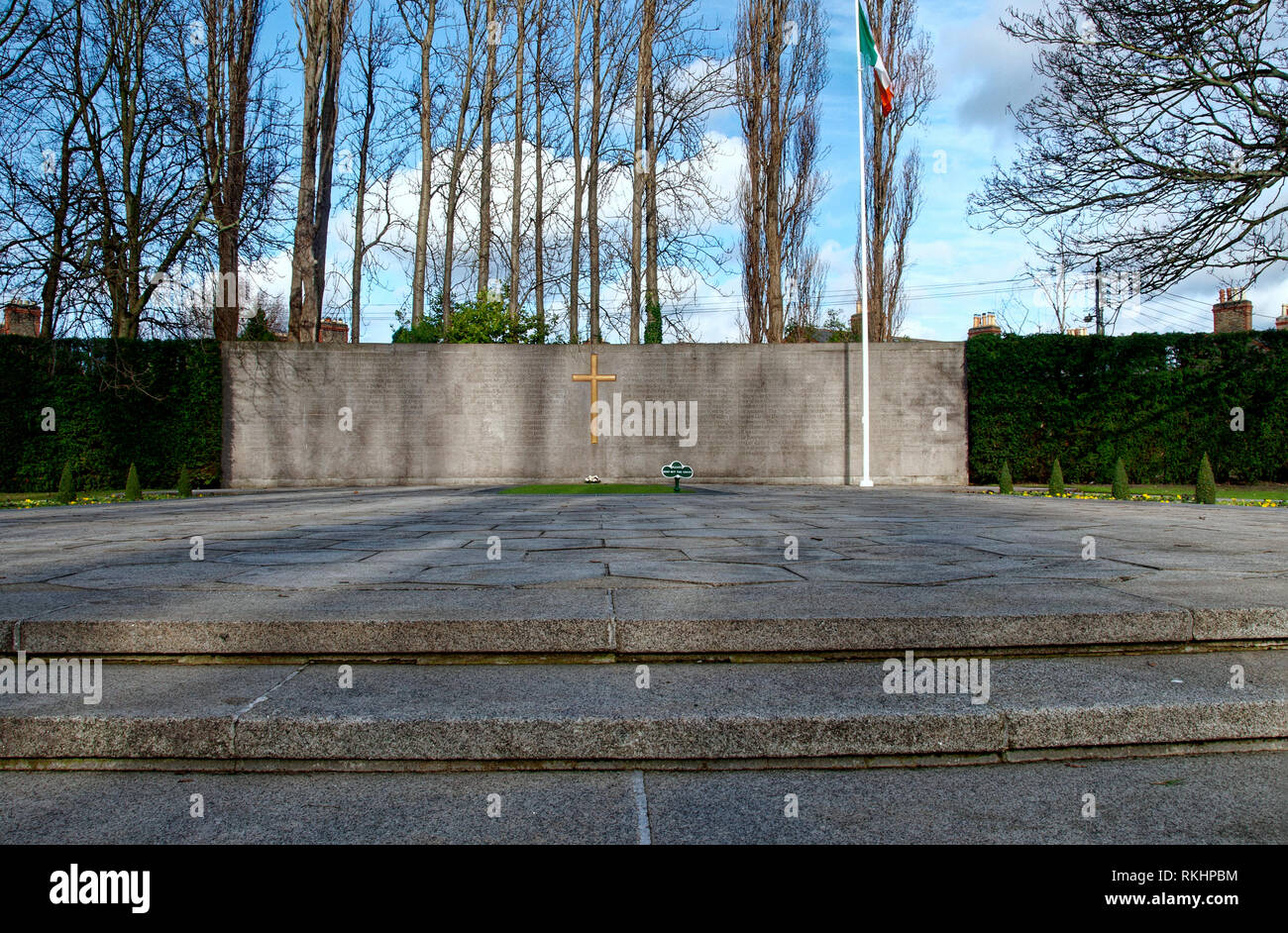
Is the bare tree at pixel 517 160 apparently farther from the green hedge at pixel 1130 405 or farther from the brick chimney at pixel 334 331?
the green hedge at pixel 1130 405

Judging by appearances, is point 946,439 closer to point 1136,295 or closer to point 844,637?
point 1136,295

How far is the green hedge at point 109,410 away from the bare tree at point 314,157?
2.48 meters

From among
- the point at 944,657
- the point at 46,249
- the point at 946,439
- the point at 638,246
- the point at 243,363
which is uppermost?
the point at 638,246

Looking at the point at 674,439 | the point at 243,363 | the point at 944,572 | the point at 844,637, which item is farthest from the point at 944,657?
the point at 243,363

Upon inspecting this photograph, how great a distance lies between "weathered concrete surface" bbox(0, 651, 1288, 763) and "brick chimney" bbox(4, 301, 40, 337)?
570 inches

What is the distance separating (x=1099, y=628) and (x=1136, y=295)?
505 inches

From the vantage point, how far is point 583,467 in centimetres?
1487

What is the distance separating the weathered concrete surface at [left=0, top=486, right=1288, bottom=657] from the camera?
2.78 metres

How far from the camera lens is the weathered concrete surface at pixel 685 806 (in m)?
1.85

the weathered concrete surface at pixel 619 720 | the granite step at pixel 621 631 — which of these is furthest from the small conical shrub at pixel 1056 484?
the weathered concrete surface at pixel 619 720

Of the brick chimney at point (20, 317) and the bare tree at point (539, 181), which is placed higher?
the bare tree at point (539, 181)

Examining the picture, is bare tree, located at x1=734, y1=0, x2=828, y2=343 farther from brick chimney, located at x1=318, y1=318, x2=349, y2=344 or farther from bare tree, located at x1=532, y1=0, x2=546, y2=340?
brick chimney, located at x1=318, y1=318, x2=349, y2=344
